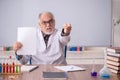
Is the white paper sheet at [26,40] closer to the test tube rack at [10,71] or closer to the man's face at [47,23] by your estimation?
the test tube rack at [10,71]

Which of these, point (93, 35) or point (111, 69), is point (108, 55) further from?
point (93, 35)

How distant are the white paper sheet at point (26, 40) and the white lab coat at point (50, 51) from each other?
426 mm

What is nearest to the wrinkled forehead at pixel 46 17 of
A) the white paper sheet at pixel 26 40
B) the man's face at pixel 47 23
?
the man's face at pixel 47 23

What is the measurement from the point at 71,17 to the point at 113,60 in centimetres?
212

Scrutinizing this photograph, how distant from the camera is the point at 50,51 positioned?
9.39ft

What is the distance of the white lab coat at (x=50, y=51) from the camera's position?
2836 millimetres

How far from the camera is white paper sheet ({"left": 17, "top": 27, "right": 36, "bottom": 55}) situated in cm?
238

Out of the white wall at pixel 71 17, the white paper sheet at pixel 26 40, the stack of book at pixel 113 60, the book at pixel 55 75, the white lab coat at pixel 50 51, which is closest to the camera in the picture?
the book at pixel 55 75

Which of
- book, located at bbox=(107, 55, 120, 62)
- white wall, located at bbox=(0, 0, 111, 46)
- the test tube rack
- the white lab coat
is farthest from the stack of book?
white wall, located at bbox=(0, 0, 111, 46)

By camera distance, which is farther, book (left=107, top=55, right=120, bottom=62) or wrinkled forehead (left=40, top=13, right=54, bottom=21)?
wrinkled forehead (left=40, top=13, right=54, bottom=21)

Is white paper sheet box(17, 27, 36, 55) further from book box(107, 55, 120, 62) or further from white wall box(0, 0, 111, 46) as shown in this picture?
white wall box(0, 0, 111, 46)

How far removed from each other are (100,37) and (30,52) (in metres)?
2.15

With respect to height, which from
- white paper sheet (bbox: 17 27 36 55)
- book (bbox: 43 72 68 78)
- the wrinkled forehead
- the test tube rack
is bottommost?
Result: book (bbox: 43 72 68 78)

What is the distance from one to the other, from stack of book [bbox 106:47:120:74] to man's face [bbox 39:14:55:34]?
33.5 inches
